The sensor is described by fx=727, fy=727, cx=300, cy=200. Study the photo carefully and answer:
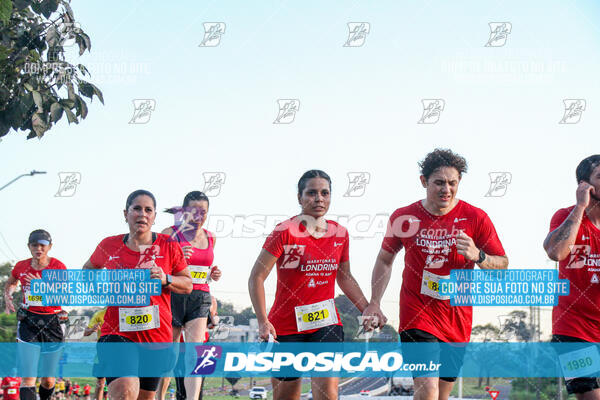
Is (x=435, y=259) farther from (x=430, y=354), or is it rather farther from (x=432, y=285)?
(x=430, y=354)

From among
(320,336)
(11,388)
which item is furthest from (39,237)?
(320,336)

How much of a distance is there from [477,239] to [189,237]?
3.38m

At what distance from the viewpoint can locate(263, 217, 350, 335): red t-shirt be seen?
6266 millimetres

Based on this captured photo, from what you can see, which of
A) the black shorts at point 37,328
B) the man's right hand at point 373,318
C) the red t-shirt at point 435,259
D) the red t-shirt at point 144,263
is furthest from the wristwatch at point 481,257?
the black shorts at point 37,328

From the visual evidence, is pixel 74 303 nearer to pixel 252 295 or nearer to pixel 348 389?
pixel 252 295

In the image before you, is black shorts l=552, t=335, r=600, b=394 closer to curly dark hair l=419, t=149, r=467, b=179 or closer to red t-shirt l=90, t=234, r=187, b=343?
curly dark hair l=419, t=149, r=467, b=179

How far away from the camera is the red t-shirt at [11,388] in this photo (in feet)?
30.0

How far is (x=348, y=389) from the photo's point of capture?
5172 centimetres

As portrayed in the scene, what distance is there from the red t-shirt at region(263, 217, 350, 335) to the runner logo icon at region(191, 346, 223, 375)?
170 centimetres

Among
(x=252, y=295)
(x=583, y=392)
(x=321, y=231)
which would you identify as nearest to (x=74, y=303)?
(x=252, y=295)

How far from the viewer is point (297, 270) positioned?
627 cm

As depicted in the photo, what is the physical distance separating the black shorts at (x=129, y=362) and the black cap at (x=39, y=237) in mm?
3362

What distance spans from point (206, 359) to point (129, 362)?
2002 mm

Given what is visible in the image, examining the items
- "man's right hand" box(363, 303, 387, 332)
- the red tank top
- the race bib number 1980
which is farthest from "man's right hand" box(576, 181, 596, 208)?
the red tank top
